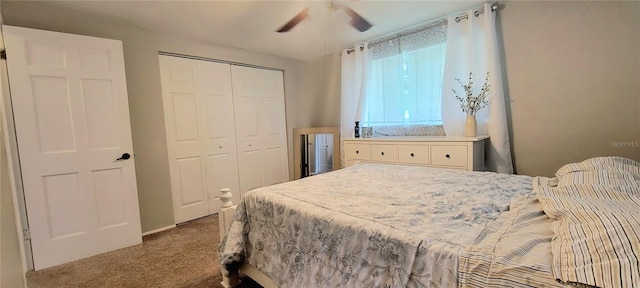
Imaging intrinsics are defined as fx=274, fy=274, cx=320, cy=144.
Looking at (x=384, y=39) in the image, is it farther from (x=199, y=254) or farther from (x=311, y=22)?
(x=199, y=254)

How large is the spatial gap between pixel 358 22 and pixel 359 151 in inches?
55.4

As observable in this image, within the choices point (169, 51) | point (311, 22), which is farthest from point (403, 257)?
point (169, 51)

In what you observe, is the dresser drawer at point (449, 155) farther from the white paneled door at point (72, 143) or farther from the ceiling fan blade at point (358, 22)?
the white paneled door at point (72, 143)

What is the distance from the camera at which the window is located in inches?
114

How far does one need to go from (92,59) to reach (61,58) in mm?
193

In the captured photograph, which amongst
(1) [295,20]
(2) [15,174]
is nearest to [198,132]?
(2) [15,174]

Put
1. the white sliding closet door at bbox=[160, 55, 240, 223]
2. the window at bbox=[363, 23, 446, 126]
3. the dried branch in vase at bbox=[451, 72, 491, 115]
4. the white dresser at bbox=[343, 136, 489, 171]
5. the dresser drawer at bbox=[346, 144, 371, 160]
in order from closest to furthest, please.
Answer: the white dresser at bbox=[343, 136, 489, 171]
the dried branch in vase at bbox=[451, 72, 491, 115]
the window at bbox=[363, 23, 446, 126]
the white sliding closet door at bbox=[160, 55, 240, 223]
the dresser drawer at bbox=[346, 144, 371, 160]

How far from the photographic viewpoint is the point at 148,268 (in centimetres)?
210

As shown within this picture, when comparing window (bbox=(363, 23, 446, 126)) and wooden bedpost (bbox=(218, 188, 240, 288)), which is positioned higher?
window (bbox=(363, 23, 446, 126))

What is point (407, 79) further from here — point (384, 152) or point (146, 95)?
point (146, 95)

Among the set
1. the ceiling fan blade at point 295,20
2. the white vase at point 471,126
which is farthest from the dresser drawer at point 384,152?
the ceiling fan blade at point 295,20

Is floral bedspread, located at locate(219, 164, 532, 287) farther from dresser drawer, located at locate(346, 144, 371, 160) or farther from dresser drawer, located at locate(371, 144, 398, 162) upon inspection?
dresser drawer, located at locate(346, 144, 371, 160)

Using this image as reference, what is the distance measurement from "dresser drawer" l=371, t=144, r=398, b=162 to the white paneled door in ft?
7.97

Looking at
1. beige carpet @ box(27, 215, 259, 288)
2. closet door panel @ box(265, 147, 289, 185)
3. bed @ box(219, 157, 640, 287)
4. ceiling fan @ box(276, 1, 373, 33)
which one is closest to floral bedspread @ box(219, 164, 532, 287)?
bed @ box(219, 157, 640, 287)
